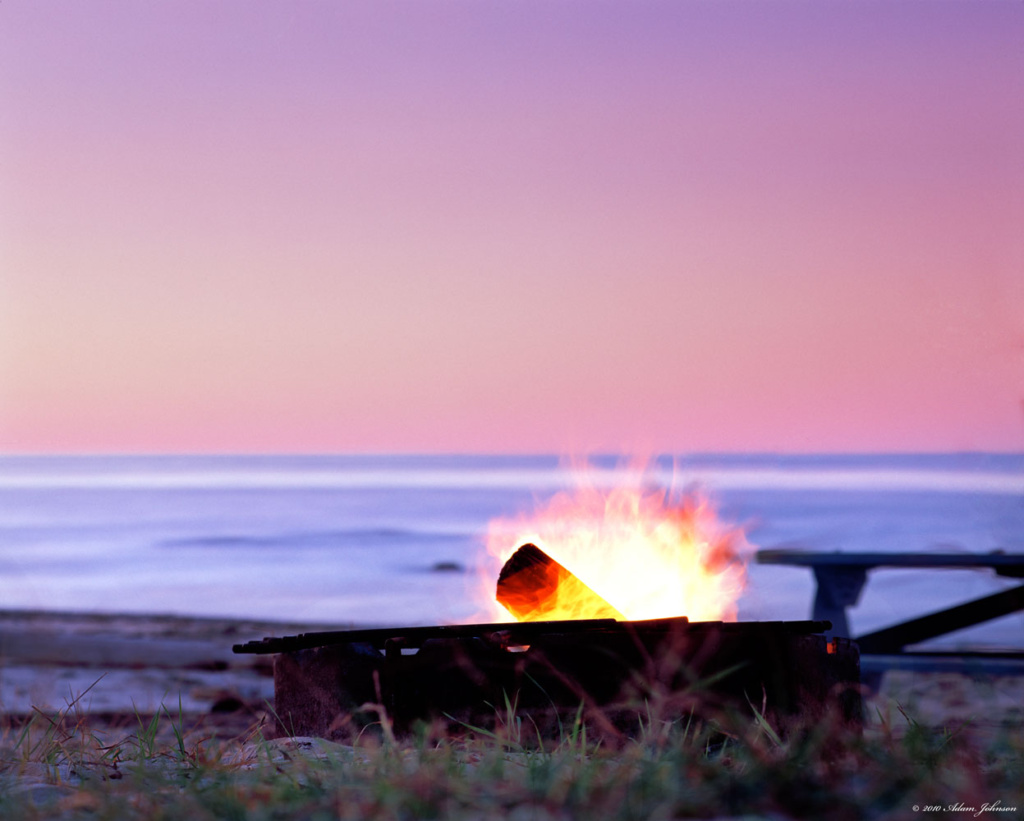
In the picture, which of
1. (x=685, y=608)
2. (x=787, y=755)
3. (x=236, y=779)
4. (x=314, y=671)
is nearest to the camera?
(x=787, y=755)

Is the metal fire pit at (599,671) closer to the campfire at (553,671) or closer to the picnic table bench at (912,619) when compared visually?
the campfire at (553,671)

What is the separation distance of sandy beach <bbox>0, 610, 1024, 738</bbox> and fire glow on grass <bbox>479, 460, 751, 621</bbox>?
6.56 feet

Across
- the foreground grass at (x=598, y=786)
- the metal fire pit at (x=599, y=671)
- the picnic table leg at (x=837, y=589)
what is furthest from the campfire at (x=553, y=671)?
the picnic table leg at (x=837, y=589)

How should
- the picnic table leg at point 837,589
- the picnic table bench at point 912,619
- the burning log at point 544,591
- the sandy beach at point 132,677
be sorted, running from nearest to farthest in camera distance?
the burning log at point 544,591 → the picnic table bench at point 912,619 → the picnic table leg at point 837,589 → the sandy beach at point 132,677

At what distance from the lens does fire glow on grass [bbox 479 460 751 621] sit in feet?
15.2

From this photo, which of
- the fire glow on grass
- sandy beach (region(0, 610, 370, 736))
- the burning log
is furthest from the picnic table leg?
sandy beach (region(0, 610, 370, 736))

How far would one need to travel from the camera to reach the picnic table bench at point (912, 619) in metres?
6.29

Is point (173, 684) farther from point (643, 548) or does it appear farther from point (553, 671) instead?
point (553, 671)

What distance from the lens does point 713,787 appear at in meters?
2.31

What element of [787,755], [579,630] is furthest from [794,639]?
[787,755]

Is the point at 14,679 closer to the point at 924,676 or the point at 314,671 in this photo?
the point at 314,671

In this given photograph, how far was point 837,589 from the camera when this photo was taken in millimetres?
6969

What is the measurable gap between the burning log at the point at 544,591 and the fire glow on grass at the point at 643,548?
33mm

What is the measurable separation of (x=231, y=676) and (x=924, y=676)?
542 cm
